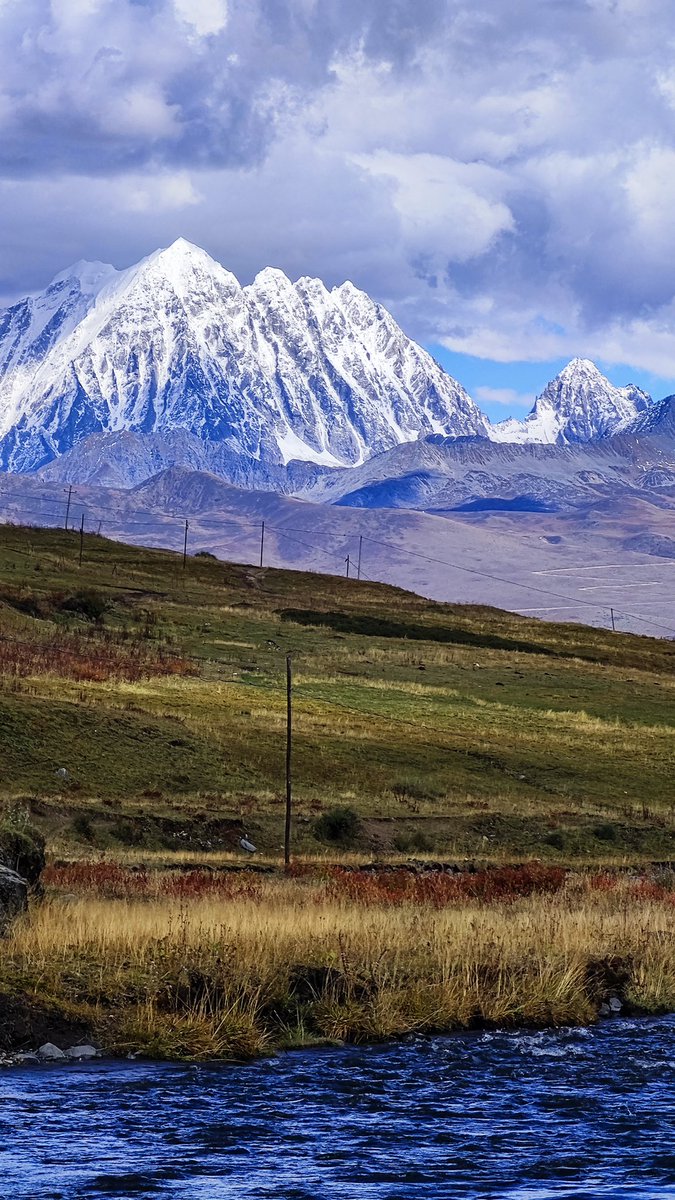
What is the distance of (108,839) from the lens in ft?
165

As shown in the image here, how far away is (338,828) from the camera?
54.8 metres

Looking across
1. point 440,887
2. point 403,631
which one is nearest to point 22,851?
point 440,887

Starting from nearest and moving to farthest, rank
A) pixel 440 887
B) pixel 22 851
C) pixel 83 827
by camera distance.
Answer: pixel 22 851 → pixel 440 887 → pixel 83 827

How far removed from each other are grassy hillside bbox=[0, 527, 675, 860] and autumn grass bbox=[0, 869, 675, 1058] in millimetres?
21107

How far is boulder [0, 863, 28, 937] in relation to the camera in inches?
971

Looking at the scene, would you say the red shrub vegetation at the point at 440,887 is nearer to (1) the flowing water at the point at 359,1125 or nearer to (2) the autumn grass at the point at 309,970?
(2) the autumn grass at the point at 309,970

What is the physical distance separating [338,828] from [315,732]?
18871 millimetres

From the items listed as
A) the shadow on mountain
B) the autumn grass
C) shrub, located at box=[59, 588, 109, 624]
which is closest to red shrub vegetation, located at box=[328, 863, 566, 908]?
the autumn grass

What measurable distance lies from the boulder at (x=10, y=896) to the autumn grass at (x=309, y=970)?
26cm

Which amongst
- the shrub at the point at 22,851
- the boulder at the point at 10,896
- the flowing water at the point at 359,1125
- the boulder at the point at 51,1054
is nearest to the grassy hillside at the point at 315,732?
the shrub at the point at 22,851

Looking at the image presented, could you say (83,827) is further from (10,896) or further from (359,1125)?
(359,1125)

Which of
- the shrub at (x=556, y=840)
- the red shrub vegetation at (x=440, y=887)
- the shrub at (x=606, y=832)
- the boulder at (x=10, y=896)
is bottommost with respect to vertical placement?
the shrub at (x=556, y=840)

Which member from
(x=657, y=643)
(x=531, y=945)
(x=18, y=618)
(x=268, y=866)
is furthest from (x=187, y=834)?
(x=657, y=643)

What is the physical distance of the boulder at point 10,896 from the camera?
24.7 metres
